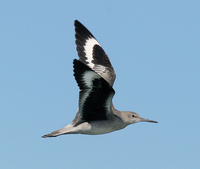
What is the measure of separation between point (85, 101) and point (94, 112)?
495mm

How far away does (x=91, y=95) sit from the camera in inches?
332

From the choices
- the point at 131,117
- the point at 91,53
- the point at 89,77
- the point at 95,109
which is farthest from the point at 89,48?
the point at 89,77

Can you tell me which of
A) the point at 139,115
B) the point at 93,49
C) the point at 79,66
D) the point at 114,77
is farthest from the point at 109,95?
the point at 93,49

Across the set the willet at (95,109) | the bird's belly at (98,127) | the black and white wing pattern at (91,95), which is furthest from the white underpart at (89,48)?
the bird's belly at (98,127)

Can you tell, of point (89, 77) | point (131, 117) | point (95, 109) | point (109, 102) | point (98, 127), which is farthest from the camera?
point (131, 117)

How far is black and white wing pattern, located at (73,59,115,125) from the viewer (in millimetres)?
7879

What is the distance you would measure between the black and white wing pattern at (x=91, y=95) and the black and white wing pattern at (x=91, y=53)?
203cm

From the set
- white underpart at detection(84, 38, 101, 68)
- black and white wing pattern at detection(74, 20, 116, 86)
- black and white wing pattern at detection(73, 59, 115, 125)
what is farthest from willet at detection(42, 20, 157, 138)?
white underpart at detection(84, 38, 101, 68)

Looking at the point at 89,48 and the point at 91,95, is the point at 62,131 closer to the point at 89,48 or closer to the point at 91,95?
the point at 91,95

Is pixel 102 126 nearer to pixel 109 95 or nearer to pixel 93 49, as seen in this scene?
pixel 109 95

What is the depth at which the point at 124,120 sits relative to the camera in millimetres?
9445

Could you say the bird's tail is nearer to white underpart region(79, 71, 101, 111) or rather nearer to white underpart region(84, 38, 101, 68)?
white underpart region(79, 71, 101, 111)

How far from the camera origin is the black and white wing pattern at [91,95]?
7.88m

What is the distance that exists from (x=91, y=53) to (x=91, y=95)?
362 cm
